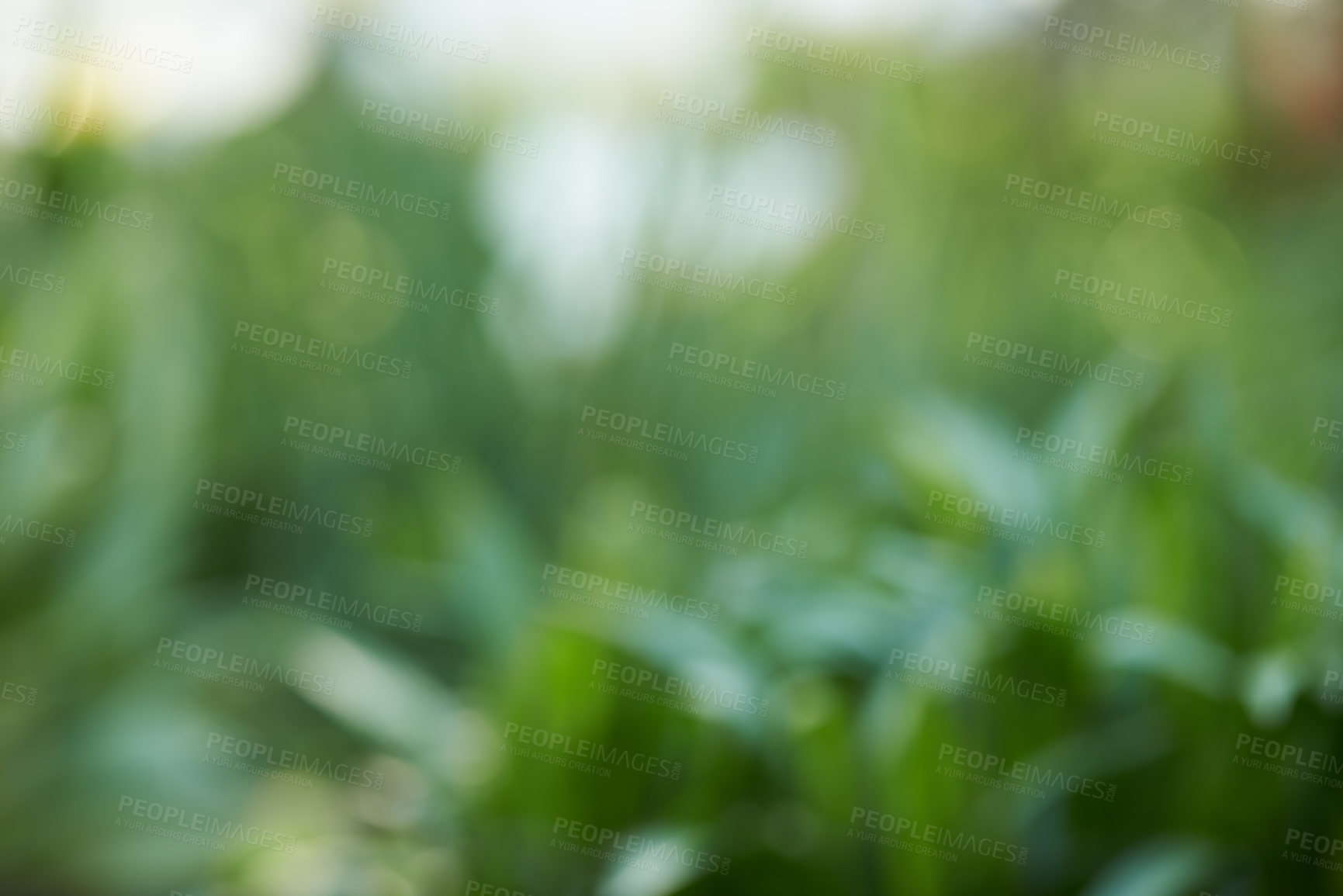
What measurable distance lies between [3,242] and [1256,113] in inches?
66.9

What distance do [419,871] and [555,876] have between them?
0.35 ft

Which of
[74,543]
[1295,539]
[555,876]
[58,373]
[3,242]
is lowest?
[555,876]

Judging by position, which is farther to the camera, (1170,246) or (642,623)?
(1170,246)

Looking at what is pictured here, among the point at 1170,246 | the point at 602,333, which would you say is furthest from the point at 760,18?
the point at 1170,246

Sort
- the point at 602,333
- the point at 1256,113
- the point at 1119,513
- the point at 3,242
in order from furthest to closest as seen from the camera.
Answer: the point at 1256,113
the point at 602,333
the point at 3,242
the point at 1119,513

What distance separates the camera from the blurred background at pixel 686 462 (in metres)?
0.70

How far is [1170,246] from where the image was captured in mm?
1457

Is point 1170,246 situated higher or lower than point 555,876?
higher

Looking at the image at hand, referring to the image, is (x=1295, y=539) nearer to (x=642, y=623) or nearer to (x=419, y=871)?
(x=642, y=623)

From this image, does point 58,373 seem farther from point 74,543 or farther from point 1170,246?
point 1170,246

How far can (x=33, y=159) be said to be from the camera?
3.65 ft

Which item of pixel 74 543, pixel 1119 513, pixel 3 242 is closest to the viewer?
pixel 1119 513

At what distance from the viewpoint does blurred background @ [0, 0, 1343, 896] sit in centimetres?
70

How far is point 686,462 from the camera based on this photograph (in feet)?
4.08
